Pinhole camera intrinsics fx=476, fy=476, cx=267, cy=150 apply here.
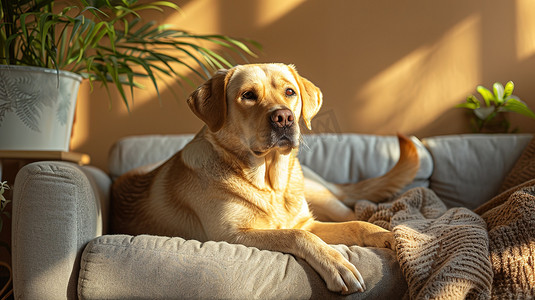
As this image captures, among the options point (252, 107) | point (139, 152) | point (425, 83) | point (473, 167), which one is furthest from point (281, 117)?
point (425, 83)

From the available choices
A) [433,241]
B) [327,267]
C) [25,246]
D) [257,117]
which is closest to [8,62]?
[25,246]

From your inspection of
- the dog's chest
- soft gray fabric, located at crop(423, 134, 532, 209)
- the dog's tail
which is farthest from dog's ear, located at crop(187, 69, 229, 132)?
soft gray fabric, located at crop(423, 134, 532, 209)

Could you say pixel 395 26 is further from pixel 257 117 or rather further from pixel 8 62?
pixel 8 62

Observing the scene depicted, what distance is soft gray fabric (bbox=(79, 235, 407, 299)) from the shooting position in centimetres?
138

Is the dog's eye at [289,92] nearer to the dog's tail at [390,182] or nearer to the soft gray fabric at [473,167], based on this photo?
the dog's tail at [390,182]

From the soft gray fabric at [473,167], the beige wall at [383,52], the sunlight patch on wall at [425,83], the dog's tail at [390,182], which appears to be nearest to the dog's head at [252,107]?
the dog's tail at [390,182]

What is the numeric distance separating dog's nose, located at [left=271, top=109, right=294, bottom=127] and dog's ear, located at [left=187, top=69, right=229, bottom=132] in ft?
0.73

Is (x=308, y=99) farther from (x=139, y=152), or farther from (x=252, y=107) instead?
(x=139, y=152)

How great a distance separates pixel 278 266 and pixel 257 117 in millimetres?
525

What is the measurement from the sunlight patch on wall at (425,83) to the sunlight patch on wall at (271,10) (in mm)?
785

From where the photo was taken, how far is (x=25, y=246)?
4.75 feet

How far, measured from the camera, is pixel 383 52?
335cm

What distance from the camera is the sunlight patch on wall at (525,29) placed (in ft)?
10.9

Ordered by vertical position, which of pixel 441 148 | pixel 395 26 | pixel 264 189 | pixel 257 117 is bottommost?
pixel 441 148
